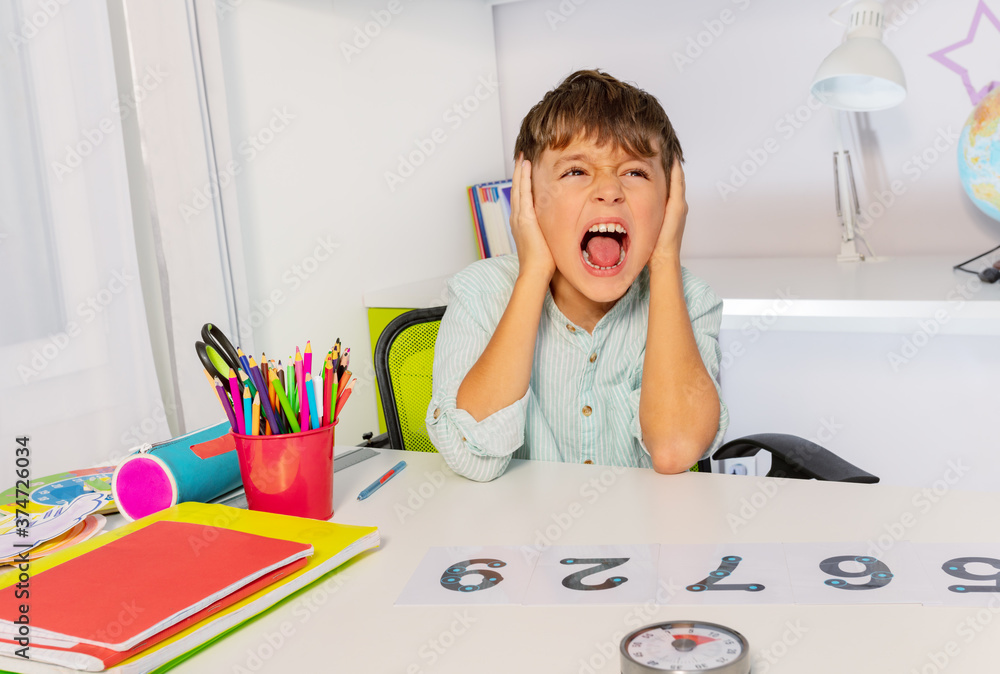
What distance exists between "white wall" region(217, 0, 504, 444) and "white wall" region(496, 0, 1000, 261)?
0.23 meters

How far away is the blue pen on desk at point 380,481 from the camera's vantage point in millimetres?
932

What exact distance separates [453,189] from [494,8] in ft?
1.83

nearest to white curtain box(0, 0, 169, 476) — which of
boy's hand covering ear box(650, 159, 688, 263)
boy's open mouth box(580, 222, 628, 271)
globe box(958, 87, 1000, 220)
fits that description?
boy's open mouth box(580, 222, 628, 271)

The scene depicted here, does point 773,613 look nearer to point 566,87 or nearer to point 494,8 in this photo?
point 566,87

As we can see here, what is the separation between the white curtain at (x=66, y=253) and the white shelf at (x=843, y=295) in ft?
2.11

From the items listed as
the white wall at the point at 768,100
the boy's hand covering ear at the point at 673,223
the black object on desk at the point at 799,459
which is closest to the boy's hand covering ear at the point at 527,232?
the boy's hand covering ear at the point at 673,223

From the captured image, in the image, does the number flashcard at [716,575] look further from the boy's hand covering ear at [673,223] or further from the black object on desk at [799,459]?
the boy's hand covering ear at [673,223]

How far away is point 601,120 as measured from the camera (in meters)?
1.09

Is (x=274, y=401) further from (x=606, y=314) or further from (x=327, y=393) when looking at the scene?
(x=606, y=314)

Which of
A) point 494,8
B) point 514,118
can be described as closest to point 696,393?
point 514,118

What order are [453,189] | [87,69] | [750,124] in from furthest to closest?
[453,189], [750,124], [87,69]

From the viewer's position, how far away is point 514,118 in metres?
2.34

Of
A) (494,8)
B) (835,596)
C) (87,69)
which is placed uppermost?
(494,8)

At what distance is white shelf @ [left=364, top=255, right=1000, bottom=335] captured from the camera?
4.82ft
